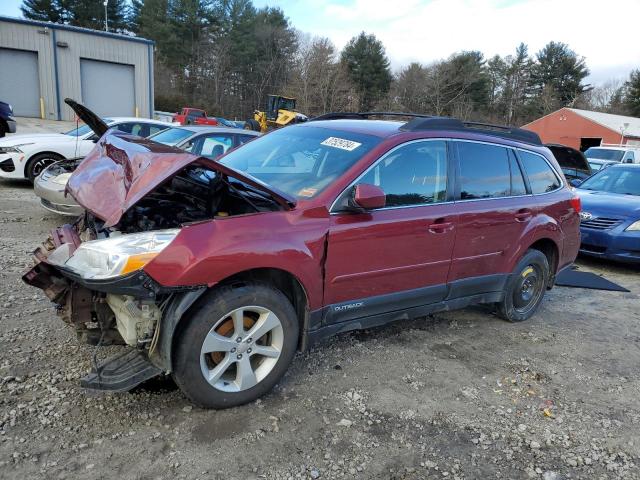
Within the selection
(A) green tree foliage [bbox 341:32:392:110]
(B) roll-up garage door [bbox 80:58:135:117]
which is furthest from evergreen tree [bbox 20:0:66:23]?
(A) green tree foliage [bbox 341:32:392:110]

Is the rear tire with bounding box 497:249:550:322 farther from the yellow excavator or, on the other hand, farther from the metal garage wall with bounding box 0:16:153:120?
the metal garage wall with bounding box 0:16:153:120

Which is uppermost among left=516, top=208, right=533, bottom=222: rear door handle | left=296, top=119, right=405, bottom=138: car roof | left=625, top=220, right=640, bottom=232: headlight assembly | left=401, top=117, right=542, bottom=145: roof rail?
left=401, top=117, right=542, bottom=145: roof rail

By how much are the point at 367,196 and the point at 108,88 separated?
30256mm

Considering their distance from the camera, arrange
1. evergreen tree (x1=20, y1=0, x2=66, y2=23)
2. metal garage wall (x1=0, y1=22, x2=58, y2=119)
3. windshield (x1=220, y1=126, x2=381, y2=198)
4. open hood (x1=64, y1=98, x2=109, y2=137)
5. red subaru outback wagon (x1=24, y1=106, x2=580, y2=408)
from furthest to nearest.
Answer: evergreen tree (x1=20, y1=0, x2=66, y2=23) < metal garage wall (x1=0, y1=22, x2=58, y2=119) < open hood (x1=64, y1=98, x2=109, y2=137) < windshield (x1=220, y1=126, x2=381, y2=198) < red subaru outback wagon (x1=24, y1=106, x2=580, y2=408)

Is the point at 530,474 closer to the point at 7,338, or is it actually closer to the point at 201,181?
the point at 201,181

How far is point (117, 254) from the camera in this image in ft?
8.38

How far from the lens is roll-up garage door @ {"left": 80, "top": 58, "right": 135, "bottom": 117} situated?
28094mm

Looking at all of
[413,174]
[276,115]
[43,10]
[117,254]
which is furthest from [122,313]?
[43,10]

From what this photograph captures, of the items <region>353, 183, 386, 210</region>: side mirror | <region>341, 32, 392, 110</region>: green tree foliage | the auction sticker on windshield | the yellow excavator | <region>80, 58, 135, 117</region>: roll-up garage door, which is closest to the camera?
<region>353, 183, 386, 210</region>: side mirror

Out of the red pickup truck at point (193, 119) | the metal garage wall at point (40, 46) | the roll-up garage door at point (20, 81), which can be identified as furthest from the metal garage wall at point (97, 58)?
the red pickup truck at point (193, 119)

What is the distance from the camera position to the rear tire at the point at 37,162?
8852 mm

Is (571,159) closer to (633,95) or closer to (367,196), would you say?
(367,196)

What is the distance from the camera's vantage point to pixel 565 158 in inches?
468

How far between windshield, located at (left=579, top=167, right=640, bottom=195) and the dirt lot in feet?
16.2
